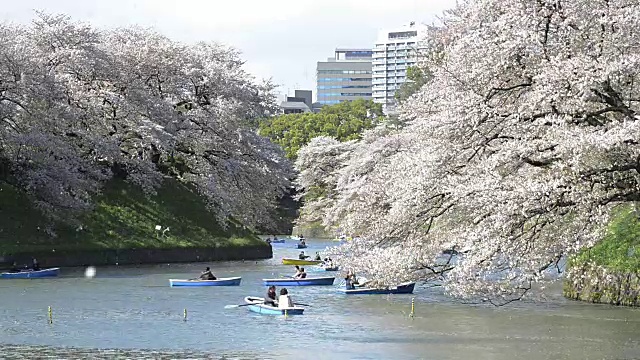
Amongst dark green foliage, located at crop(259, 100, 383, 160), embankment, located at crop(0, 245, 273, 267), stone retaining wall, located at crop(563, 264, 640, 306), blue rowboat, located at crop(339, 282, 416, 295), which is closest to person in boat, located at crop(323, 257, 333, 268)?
embankment, located at crop(0, 245, 273, 267)

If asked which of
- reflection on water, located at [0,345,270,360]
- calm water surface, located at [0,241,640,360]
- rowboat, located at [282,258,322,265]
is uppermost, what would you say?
rowboat, located at [282,258,322,265]

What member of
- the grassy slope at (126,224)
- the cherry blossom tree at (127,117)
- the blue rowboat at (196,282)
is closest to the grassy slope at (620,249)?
the blue rowboat at (196,282)

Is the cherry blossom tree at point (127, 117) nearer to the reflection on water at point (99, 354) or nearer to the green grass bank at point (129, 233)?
the green grass bank at point (129, 233)

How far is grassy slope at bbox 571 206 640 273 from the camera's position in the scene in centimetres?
2898

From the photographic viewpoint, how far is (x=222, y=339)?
2550 centimetres

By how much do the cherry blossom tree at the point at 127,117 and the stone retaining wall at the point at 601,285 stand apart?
22539 mm

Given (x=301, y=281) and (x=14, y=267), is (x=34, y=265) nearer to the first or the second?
(x=14, y=267)

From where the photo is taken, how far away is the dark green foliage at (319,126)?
98812 mm

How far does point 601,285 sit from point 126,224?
86.9 feet

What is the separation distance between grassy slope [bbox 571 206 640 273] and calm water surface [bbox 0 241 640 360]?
4.36 feet

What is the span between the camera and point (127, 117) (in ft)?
167

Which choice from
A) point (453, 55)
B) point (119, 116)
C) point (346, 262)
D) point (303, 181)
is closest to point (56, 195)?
point (119, 116)

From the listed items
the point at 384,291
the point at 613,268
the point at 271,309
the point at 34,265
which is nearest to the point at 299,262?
the point at 34,265

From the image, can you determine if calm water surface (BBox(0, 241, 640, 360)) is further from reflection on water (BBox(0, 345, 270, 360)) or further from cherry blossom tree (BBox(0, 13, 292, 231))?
cherry blossom tree (BBox(0, 13, 292, 231))
